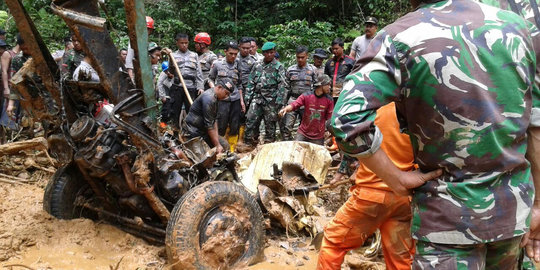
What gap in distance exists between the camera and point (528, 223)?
1.79 meters

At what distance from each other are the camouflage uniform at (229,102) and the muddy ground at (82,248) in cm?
413

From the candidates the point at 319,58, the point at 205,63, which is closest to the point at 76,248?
the point at 205,63

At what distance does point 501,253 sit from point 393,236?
4.31ft

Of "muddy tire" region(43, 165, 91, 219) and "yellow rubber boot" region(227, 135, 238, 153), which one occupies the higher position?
"muddy tire" region(43, 165, 91, 219)

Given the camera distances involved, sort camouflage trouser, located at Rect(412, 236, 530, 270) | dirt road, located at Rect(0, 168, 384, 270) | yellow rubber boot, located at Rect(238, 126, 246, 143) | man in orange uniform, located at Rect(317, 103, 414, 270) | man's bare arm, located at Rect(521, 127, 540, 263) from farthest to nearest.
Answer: yellow rubber boot, located at Rect(238, 126, 246, 143) < dirt road, located at Rect(0, 168, 384, 270) < man in orange uniform, located at Rect(317, 103, 414, 270) < man's bare arm, located at Rect(521, 127, 540, 263) < camouflage trouser, located at Rect(412, 236, 530, 270)

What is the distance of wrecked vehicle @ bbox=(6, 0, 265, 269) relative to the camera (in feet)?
11.0

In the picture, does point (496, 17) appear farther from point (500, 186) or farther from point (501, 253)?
point (501, 253)

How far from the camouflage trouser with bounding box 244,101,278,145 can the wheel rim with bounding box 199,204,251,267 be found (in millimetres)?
5160

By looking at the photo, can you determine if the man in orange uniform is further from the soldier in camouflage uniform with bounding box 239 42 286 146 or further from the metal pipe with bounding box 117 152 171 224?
the soldier in camouflage uniform with bounding box 239 42 286 146

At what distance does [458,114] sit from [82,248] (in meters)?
3.48

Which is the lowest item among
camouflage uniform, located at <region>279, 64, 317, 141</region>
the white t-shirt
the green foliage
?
the green foliage

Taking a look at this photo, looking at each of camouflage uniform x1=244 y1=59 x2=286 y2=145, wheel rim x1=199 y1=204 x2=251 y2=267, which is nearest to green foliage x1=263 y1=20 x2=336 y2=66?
camouflage uniform x1=244 y1=59 x2=286 y2=145

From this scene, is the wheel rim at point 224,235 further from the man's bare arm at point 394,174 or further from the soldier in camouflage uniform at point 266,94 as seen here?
the soldier in camouflage uniform at point 266,94

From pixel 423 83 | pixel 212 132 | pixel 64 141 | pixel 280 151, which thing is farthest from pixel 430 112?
pixel 212 132
